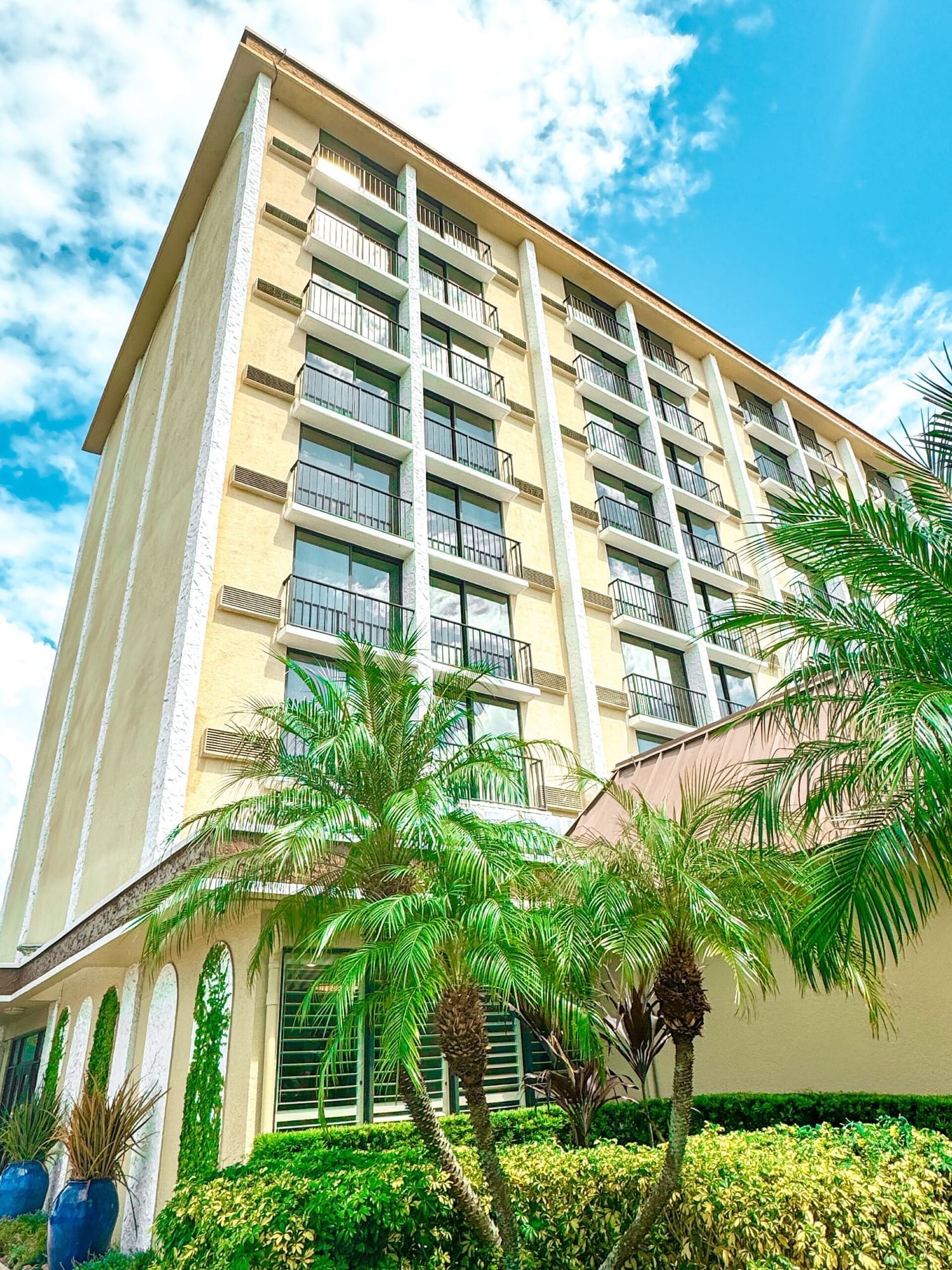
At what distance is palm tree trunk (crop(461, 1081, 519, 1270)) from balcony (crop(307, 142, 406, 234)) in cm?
2382

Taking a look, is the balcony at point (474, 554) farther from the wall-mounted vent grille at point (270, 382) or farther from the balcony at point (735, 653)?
the balcony at point (735, 653)

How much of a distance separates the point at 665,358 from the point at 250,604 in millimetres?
22234

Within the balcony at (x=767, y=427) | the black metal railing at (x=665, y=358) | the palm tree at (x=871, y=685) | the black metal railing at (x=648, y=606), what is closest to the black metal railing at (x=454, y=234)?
the black metal railing at (x=665, y=358)

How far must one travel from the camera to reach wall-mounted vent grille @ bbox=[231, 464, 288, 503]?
1806 cm

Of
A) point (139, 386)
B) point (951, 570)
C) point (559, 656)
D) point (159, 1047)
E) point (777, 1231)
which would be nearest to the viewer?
point (777, 1231)

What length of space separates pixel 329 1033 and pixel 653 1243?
20.7 ft

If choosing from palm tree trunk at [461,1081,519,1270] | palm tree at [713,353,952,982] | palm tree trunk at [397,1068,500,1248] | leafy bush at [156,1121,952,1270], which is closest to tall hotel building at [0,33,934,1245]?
palm tree at [713,353,952,982]

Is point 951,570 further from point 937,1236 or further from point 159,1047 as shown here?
point 159,1047

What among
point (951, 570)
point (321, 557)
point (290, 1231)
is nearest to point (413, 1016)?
point (290, 1231)

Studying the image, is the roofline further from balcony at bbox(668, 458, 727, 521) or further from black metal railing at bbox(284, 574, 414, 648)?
black metal railing at bbox(284, 574, 414, 648)

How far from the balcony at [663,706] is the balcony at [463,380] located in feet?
30.1

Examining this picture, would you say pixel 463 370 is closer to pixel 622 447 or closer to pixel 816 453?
pixel 622 447

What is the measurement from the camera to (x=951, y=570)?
8266mm

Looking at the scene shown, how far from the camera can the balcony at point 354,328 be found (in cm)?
2112
